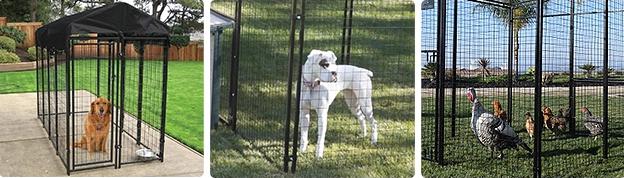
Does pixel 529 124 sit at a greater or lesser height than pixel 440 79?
lesser

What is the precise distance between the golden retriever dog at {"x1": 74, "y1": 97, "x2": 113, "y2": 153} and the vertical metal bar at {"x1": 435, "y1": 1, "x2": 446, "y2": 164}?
219cm

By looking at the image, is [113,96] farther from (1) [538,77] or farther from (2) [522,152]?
(2) [522,152]

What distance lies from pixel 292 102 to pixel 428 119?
53.6 inches

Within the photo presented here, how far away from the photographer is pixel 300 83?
3.21 m

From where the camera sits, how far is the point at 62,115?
4.62 meters

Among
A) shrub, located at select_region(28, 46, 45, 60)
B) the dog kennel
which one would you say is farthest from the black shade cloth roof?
shrub, located at select_region(28, 46, 45, 60)

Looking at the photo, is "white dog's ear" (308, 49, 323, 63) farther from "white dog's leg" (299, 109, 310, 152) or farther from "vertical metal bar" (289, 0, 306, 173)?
"white dog's leg" (299, 109, 310, 152)

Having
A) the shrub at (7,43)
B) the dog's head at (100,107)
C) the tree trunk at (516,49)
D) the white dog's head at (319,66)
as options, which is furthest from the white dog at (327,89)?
the shrub at (7,43)

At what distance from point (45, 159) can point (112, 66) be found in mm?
763

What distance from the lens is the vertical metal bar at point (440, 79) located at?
3.71 metres

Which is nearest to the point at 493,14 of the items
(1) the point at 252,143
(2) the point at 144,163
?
(1) the point at 252,143

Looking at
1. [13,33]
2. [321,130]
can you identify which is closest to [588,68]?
[321,130]

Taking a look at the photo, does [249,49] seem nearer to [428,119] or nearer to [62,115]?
[428,119]

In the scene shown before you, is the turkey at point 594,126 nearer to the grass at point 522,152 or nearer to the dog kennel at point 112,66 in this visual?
the grass at point 522,152
